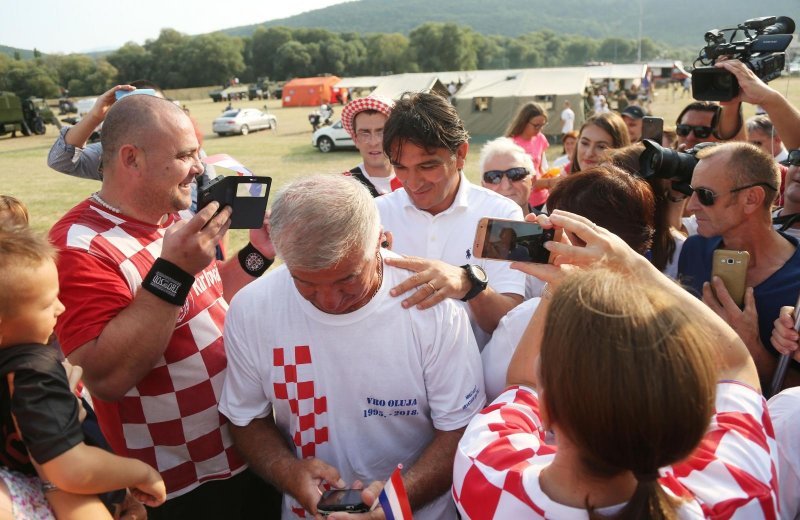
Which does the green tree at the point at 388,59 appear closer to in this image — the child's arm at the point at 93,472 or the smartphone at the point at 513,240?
the smartphone at the point at 513,240

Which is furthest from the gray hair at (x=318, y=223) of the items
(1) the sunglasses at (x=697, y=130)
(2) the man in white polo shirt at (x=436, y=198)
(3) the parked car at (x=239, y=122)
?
(3) the parked car at (x=239, y=122)

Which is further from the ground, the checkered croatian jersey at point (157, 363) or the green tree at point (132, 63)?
the green tree at point (132, 63)

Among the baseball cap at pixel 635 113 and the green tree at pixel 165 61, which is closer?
the baseball cap at pixel 635 113

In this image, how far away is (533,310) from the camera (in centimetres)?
181

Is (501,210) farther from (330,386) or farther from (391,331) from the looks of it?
(330,386)

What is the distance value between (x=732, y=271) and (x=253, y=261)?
2.07 meters

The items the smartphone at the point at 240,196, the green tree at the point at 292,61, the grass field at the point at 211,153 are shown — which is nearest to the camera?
the smartphone at the point at 240,196

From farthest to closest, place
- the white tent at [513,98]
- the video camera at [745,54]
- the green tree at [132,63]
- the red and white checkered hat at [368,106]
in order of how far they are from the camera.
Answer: the green tree at [132,63] → the white tent at [513,98] → the red and white checkered hat at [368,106] → the video camera at [745,54]

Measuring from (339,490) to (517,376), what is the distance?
2.05 feet

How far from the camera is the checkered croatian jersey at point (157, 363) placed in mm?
1869

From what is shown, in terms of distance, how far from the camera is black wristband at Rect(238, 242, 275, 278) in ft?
8.35

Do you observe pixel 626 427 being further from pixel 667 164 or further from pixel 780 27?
pixel 780 27

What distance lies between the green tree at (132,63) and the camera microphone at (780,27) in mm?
89057

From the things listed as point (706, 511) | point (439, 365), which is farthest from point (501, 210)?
point (706, 511)
